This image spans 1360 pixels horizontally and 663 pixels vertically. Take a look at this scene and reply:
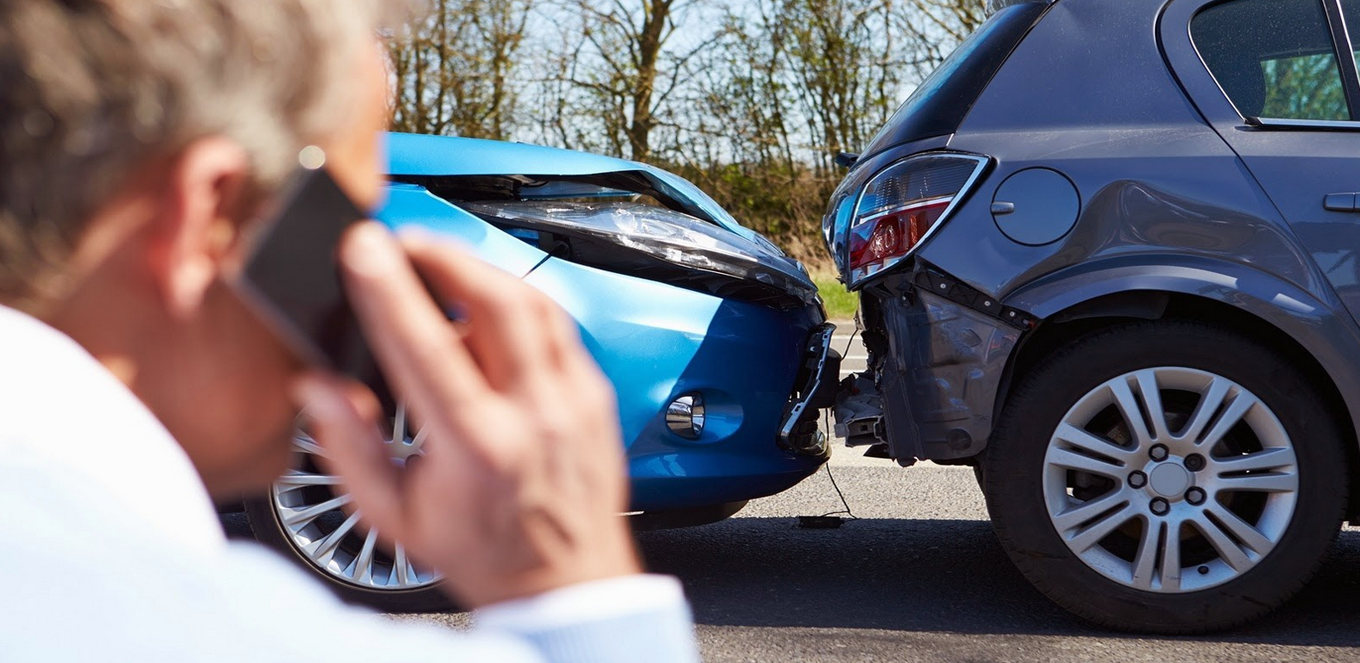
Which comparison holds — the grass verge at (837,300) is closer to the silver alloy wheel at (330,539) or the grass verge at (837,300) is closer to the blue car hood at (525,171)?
the blue car hood at (525,171)

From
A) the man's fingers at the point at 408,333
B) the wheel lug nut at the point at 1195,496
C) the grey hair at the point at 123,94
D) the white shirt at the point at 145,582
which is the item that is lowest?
the wheel lug nut at the point at 1195,496

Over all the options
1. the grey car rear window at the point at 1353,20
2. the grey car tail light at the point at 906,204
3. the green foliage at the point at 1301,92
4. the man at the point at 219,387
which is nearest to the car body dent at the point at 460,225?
the grey car tail light at the point at 906,204

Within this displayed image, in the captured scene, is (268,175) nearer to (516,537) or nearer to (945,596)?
(516,537)

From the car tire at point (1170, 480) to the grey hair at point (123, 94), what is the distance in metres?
2.89

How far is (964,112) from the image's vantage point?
332cm

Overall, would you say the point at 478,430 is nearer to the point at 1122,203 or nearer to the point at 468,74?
the point at 1122,203

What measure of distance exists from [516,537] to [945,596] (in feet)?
11.0

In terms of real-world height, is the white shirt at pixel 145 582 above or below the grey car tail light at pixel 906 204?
below

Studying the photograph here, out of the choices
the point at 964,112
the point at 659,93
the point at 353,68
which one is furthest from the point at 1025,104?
the point at 659,93

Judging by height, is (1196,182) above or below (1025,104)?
below

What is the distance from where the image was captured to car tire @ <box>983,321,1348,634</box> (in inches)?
125

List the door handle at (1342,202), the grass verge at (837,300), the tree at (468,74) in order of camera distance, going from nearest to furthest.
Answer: the door handle at (1342,202) < the grass verge at (837,300) < the tree at (468,74)

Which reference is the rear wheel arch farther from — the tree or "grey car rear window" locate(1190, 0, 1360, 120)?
the tree

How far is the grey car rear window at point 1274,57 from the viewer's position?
3254 mm
